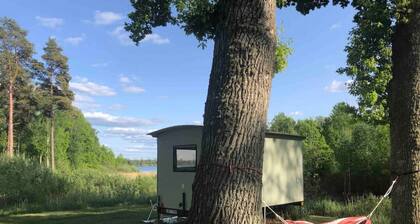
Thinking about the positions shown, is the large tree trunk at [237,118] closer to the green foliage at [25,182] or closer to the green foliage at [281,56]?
the green foliage at [281,56]

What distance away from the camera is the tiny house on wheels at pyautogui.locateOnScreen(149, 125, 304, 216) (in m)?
11.7

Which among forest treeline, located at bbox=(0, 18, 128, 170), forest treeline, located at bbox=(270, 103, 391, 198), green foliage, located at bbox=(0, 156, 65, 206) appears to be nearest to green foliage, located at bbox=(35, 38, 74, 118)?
forest treeline, located at bbox=(0, 18, 128, 170)

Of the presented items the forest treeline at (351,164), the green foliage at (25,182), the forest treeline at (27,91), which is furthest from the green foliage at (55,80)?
the forest treeline at (351,164)

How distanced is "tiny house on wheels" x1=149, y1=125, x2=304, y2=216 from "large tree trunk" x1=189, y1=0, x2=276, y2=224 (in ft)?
25.8

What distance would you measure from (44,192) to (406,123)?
17893 millimetres

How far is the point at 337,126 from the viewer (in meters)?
26.0

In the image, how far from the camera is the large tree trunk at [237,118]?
10.9 ft

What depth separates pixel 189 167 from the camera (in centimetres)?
1179

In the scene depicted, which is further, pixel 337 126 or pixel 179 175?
pixel 337 126

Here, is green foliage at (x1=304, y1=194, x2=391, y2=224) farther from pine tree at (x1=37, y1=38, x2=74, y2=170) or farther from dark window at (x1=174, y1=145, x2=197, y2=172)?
pine tree at (x1=37, y1=38, x2=74, y2=170)

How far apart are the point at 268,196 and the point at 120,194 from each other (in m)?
11.1

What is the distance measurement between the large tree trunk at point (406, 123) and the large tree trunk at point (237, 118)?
343 cm

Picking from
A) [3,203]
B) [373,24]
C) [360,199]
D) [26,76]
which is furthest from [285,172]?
[26,76]

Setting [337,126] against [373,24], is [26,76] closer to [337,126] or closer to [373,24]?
[337,126]
